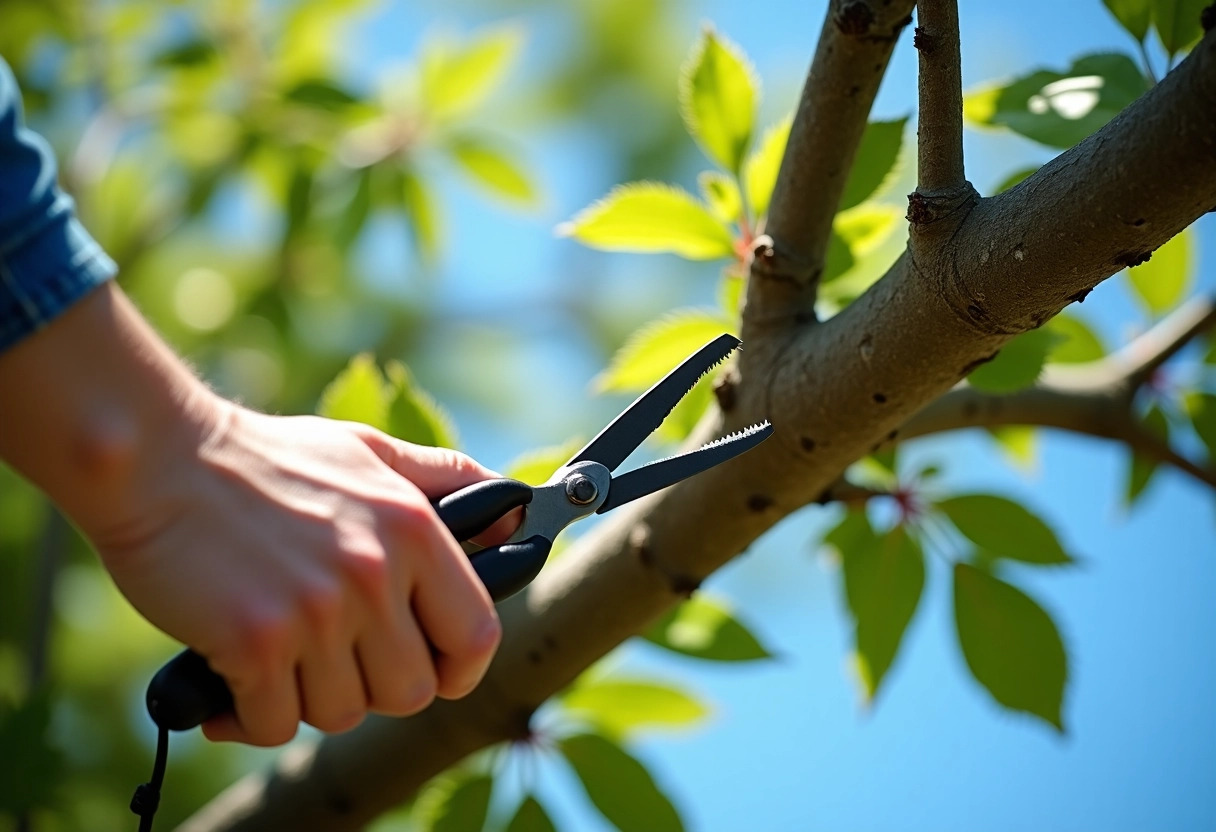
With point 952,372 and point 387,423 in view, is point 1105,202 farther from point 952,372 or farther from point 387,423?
point 387,423

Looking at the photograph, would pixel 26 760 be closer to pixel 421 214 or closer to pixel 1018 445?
pixel 421 214

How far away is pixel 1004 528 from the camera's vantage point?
0.71 meters

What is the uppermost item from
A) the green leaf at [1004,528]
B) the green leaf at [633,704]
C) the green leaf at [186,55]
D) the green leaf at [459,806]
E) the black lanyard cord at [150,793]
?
the green leaf at [186,55]

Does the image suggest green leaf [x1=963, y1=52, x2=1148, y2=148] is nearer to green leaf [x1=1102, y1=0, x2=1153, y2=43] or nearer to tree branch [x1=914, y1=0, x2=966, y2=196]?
green leaf [x1=1102, y1=0, x2=1153, y2=43]

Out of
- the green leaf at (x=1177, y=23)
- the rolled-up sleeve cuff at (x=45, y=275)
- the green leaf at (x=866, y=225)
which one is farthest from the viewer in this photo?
the green leaf at (x=866, y=225)

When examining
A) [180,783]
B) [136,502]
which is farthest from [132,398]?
[180,783]

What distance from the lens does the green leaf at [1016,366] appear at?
0.60m

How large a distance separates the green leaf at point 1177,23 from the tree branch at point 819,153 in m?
0.15

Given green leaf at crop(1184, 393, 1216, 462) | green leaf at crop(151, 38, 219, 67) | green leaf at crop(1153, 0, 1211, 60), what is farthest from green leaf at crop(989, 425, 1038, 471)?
green leaf at crop(151, 38, 219, 67)

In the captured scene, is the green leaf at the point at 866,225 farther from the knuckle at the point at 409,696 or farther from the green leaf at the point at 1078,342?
the knuckle at the point at 409,696

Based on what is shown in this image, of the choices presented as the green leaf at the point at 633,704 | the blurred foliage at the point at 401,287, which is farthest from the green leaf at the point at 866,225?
the green leaf at the point at 633,704

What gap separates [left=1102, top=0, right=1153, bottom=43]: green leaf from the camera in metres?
0.58

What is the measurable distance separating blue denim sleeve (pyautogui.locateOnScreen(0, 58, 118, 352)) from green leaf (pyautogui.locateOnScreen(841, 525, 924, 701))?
0.53m

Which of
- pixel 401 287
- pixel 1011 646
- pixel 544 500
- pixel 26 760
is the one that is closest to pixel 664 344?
pixel 544 500
